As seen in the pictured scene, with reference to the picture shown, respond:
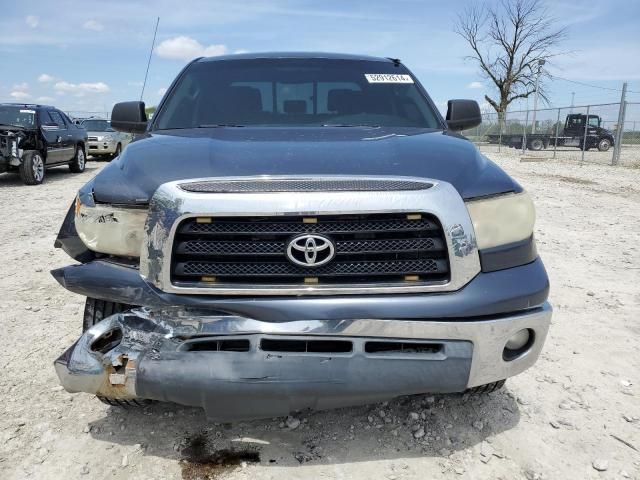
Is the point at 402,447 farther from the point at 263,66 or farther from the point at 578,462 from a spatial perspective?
the point at 263,66

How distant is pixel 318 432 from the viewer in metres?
2.45

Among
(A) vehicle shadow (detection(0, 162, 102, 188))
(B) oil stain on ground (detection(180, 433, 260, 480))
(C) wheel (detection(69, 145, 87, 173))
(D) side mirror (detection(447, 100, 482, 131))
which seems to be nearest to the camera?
(B) oil stain on ground (detection(180, 433, 260, 480))

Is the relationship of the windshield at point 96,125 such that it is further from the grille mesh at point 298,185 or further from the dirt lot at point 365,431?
the grille mesh at point 298,185

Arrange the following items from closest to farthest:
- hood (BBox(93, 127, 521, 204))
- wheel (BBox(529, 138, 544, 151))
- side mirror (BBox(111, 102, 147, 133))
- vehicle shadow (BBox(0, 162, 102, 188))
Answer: hood (BBox(93, 127, 521, 204)) → side mirror (BBox(111, 102, 147, 133)) → vehicle shadow (BBox(0, 162, 102, 188)) → wheel (BBox(529, 138, 544, 151))

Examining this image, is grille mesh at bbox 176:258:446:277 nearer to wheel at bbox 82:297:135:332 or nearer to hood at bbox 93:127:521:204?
hood at bbox 93:127:521:204

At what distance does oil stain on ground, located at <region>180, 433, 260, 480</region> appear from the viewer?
2150mm

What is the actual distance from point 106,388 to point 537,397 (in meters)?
2.16

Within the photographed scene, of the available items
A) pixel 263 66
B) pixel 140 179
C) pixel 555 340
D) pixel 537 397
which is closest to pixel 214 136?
pixel 140 179

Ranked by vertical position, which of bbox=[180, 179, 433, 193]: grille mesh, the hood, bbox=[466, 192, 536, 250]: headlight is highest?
the hood

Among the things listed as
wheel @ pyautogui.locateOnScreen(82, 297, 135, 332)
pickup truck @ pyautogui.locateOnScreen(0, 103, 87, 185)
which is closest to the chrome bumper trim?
wheel @ pyautogui.locateOnScreen(82, 297, 135, 332)

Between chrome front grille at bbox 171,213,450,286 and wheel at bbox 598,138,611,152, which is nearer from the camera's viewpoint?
chrome front grille at bbox 171,213,450,286

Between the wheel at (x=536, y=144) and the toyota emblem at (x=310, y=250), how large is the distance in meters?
29.0

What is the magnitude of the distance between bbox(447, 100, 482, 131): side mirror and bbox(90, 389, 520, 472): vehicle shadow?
191 cm

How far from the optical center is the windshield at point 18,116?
1123cm
